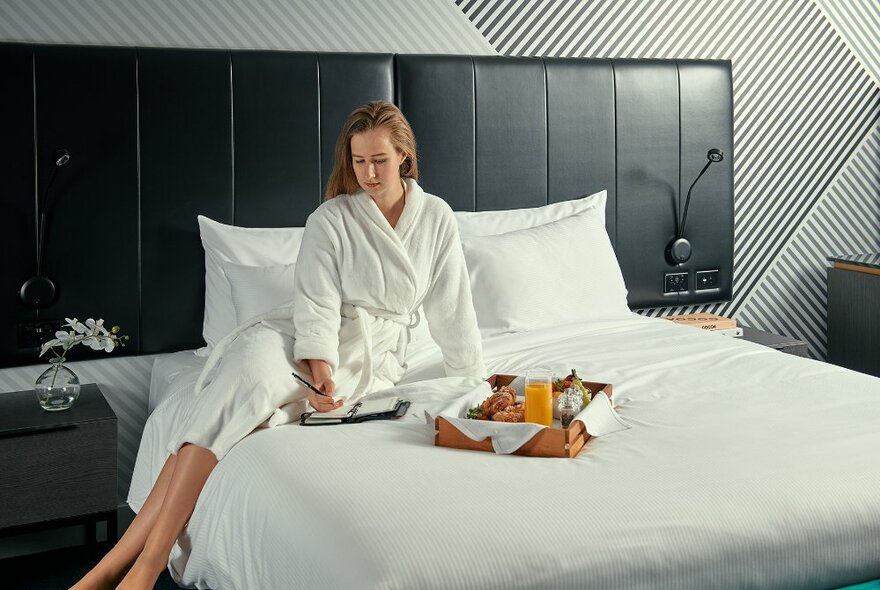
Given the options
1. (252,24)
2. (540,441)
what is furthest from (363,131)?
(540,441)

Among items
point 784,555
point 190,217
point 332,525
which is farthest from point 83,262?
point 784,555

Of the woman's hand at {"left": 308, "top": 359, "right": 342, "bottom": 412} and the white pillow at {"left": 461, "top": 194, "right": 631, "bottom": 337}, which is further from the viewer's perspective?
the white pillow at {"left": 461, "top": 194, "right": 631, "bottom": 337}

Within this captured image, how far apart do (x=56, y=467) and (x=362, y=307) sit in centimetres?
96

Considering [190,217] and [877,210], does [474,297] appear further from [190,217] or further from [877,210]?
[877,210]

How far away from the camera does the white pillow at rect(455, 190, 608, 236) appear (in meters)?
3.52

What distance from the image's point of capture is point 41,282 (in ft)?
9.92

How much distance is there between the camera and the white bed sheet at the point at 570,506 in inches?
64.4

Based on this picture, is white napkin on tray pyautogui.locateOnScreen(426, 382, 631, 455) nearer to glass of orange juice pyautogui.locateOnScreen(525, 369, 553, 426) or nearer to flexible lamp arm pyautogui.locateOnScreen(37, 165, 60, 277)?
glass of orange juice pyautogui.locateOnScreen(525, 369, 553, 426)

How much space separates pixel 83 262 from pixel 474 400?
4.76 ft

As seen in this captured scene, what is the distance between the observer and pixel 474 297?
3285mm

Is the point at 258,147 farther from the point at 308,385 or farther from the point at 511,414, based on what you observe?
the point at 511,414

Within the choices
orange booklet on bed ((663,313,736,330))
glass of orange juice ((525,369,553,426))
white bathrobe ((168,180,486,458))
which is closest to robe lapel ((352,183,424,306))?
white bathrobe ((168,180,486,458))

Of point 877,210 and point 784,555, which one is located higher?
point 877,210

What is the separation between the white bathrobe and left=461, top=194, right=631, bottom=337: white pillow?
1.56 feet
